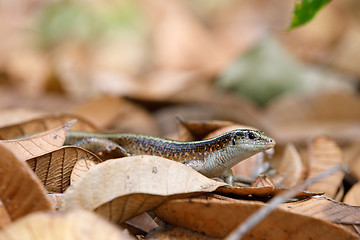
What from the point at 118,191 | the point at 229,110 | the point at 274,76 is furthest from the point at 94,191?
the point at 274,76

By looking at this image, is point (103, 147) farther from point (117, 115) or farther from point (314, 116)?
point (314, 116)

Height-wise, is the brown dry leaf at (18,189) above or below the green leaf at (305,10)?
below

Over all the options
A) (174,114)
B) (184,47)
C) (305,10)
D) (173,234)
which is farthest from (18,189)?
(184,47)

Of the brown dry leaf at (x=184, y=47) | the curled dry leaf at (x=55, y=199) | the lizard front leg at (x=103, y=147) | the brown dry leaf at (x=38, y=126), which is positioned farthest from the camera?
the brown dry leaf at (x=184, y=47)

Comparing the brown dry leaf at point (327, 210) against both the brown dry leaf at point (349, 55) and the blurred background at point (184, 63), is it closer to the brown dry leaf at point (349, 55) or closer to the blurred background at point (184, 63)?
the blurred background at point (184, 63)

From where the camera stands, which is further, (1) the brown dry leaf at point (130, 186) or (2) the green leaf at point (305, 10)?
(2) the green leaf at point (305, 10)

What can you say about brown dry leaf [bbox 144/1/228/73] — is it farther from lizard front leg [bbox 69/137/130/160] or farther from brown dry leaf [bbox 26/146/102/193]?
brown dry leaf [bbox 26/146/102/193]

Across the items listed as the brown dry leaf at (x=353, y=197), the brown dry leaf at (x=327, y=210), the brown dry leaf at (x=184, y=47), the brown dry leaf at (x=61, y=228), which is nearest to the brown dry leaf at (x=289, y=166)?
the brown dry leaf at (x=353, y=197)
